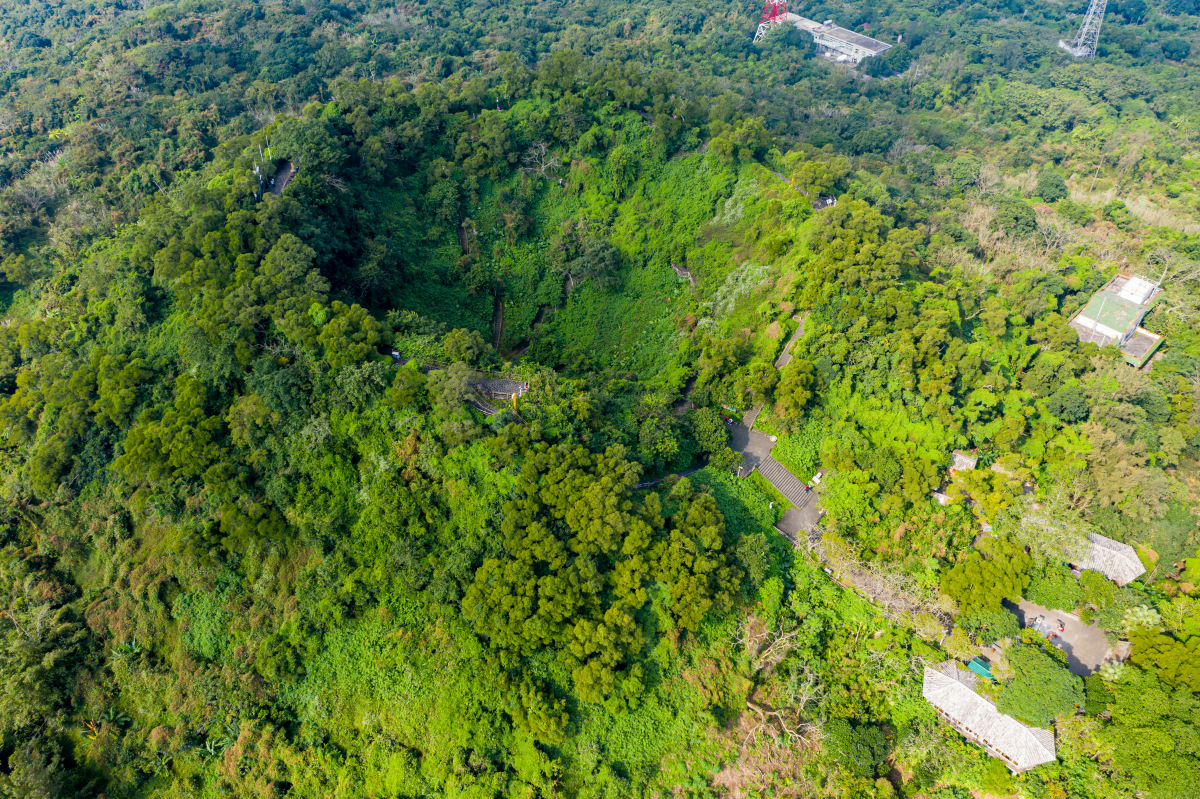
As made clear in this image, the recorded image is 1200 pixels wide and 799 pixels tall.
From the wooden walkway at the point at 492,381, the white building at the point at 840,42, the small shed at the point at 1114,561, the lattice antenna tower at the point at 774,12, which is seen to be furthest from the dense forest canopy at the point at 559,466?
the lattice antenna tower at the point at 774,12

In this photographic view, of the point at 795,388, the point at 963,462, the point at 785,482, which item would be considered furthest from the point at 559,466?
the point at 963,462

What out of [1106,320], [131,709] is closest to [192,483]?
[131,709]

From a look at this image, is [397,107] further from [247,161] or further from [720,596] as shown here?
[720,596]

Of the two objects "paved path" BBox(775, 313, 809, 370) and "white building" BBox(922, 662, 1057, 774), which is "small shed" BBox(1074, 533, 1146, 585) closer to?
"white building" BBox(922, 662, 1057, 774)

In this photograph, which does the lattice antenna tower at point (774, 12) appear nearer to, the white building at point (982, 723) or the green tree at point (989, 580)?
the green tree at point (989, 580)

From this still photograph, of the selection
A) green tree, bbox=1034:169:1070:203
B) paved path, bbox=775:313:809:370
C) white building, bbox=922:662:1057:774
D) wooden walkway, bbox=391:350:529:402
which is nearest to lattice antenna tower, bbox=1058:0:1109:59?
green tree, bbox=1034:169:1070:203

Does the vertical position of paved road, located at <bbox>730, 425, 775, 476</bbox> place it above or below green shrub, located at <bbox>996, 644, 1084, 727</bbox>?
above

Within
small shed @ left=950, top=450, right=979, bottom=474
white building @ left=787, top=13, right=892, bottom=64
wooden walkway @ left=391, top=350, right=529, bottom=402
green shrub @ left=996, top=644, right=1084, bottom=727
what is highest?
white building @ left=787, top=13, right=892, bottom=64
